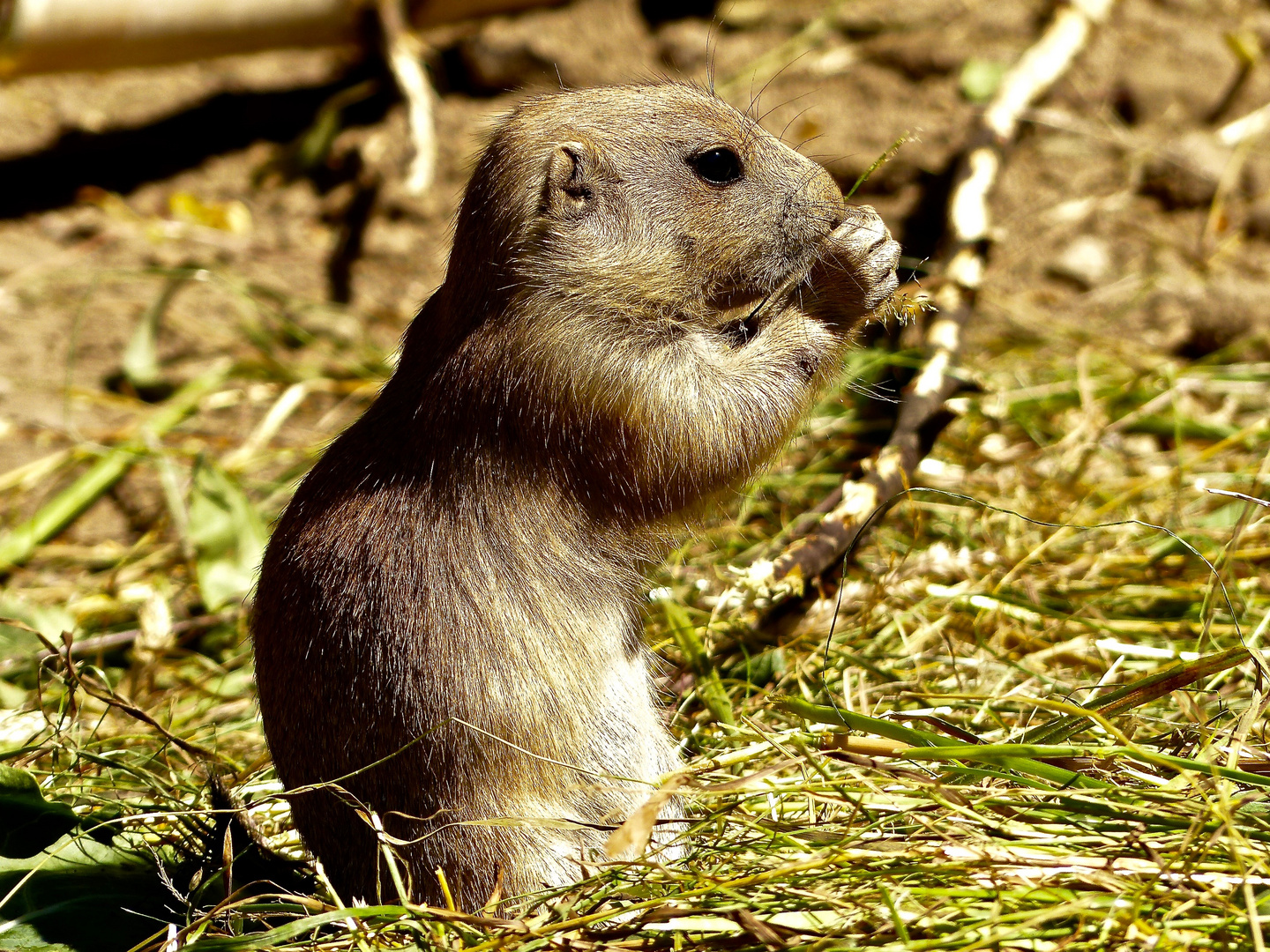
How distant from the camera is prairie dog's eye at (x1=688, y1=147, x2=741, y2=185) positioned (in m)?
3.23

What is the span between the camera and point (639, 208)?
10.4 ft

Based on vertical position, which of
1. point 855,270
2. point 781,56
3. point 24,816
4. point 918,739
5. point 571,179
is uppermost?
point 781,56

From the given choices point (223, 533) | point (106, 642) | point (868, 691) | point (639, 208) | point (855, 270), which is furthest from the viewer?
point (223, 533)

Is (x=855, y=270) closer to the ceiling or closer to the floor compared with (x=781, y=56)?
closer to the floor

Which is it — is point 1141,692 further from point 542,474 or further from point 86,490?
point 86,490

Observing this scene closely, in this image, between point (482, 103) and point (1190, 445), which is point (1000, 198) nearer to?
point (1190, 445)

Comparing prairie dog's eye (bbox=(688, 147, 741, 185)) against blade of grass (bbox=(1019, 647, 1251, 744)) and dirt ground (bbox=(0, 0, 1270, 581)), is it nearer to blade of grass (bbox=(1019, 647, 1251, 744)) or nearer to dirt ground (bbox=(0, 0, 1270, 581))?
blade of grass (bbox=(1019, 647, 1251, 744))

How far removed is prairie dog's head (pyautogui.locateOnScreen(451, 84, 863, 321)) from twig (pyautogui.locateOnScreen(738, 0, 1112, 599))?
2.69ft

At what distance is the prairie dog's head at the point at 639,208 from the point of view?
3.05 meters

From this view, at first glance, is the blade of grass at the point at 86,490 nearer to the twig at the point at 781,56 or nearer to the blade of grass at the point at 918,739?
the twig at the point at 781,56

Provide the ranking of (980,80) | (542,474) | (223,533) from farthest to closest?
1. (980,80)
2. (223,533)
3. (542,474)

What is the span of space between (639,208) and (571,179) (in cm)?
20

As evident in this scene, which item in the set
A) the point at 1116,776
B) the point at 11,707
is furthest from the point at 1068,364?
the point at 11,707

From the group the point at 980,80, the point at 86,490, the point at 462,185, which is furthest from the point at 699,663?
the point at 980,80
